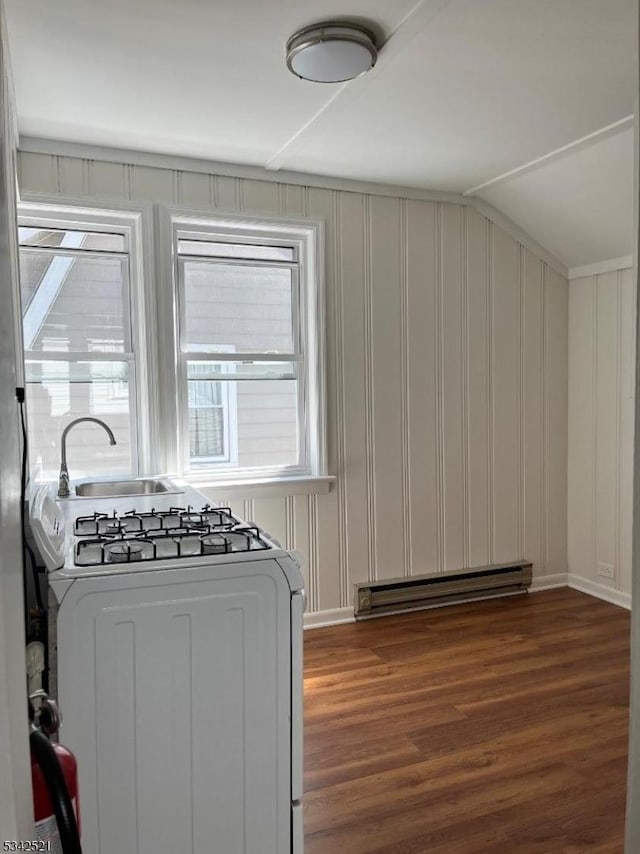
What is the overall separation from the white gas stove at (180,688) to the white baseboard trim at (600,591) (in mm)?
3063

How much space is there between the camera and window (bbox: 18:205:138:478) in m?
3.23

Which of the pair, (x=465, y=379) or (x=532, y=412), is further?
(x=532, y=412)

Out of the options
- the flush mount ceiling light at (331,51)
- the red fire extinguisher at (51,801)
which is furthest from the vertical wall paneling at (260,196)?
the red fire extinguisher at (51,801)

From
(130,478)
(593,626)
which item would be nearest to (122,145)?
(130,478)

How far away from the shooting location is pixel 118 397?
3.44 m

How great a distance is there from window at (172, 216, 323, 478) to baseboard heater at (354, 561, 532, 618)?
843mm

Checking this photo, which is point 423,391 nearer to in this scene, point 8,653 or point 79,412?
point 79,412

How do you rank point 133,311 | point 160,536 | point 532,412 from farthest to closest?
point 532,412
point 133,311
point 160,536

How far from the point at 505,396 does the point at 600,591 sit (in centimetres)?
142

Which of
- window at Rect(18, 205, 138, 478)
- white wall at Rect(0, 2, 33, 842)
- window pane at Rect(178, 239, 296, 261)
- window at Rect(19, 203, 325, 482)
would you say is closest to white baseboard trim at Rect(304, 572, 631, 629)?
window at Rect(19, 203, 325, 482)

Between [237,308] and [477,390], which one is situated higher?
[237,308]

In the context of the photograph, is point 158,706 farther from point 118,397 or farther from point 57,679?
point 118,397

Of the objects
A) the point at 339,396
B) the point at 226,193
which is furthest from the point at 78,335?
the point at 339,396

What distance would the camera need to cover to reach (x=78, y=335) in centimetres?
333
